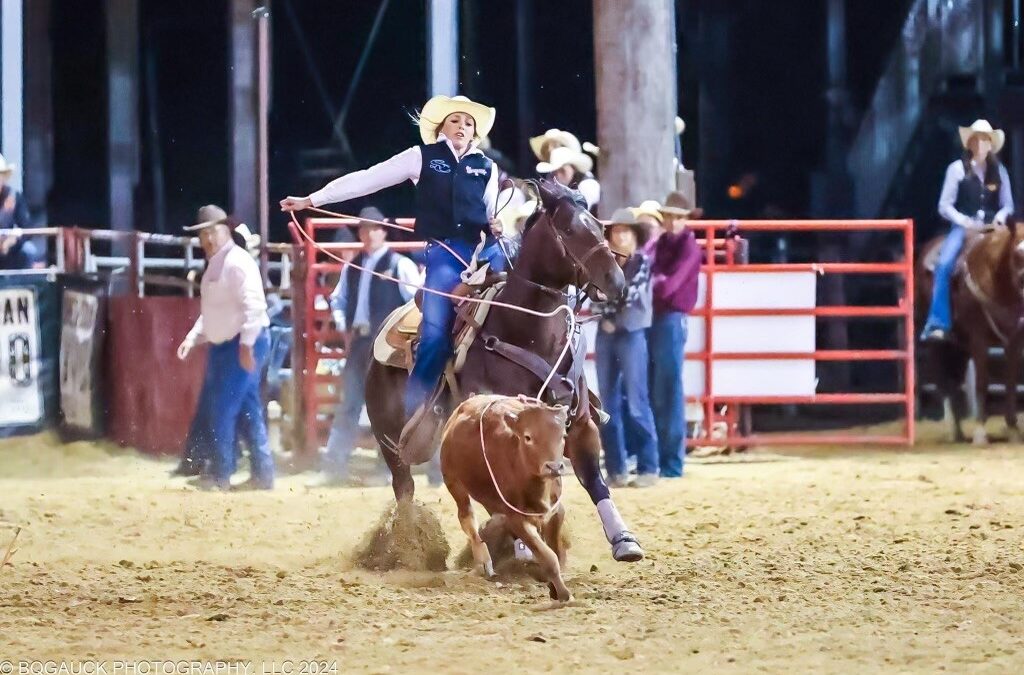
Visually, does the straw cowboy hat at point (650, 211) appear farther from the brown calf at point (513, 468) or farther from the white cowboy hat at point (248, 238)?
the brown calf at point (513, 468)

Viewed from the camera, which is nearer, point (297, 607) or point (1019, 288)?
point (297, 607)

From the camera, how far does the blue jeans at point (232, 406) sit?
9844 millimetres

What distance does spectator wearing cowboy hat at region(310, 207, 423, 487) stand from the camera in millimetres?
10375

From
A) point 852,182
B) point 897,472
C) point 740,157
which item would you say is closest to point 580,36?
point 740,157

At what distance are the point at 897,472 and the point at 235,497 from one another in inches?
153

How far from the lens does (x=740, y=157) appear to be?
13531mm

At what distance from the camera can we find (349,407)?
417 inches

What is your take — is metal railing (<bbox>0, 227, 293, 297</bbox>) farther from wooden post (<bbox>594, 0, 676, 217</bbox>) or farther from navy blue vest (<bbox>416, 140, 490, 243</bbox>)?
navy blue vest (<bbox>416, 140, 490, 243</bbox>)

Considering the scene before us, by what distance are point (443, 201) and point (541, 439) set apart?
1297 mm

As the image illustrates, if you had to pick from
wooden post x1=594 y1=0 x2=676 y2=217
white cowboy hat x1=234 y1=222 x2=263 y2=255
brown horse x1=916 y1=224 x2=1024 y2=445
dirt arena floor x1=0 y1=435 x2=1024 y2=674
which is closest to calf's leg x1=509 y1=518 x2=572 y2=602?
dirt arena floor x1=0 y1=435 x2=1024 y2=674

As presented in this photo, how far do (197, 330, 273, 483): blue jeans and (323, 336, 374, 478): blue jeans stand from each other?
58 centimetres

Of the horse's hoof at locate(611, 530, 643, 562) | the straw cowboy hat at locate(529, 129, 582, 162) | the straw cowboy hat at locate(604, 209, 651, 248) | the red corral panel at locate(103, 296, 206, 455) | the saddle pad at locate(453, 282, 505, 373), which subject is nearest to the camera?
the horse's hoof at locate(611, 530, 643, 562)

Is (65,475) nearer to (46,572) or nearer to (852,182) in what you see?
(46,572)

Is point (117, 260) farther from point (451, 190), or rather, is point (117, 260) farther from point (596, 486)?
point (596, 486)
